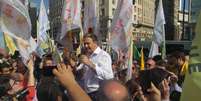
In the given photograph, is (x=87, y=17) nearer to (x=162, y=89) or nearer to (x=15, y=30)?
(x=15, y=30)

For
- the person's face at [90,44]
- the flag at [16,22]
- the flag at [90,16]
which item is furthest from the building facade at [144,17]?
the person's face at [90,44]

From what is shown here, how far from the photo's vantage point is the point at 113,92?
250 centimetres

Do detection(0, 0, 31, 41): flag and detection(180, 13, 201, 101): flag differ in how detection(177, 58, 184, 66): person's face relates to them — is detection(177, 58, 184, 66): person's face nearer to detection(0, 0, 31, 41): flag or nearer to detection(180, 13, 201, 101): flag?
detection(0, 0, 31, 41): flag

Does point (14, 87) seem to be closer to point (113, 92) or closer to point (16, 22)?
point (16, 22)

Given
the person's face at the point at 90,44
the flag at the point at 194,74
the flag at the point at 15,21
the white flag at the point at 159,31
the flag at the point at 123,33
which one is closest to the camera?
the flag at the point at 194,74

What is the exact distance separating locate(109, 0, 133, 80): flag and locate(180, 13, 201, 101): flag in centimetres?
733

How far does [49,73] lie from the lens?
474cm

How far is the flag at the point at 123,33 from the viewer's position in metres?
9.71

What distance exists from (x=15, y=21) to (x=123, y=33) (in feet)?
13.4

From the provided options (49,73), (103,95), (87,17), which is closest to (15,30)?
(49,73)

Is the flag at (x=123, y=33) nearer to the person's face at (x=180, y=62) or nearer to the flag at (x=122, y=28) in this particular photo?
the flag at (x=122, y=28)

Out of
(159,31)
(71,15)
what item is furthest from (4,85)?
(159,31)

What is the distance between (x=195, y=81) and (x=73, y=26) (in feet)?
29.0

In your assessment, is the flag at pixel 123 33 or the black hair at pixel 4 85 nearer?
the black hair at pixel 4 85
